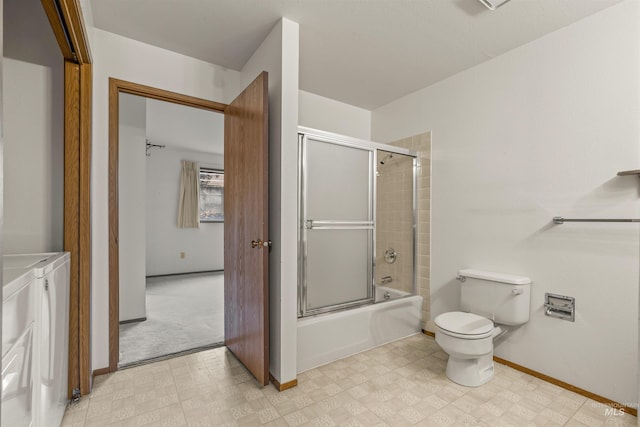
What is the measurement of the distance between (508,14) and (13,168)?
3027 mm

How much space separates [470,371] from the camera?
78.5 inches

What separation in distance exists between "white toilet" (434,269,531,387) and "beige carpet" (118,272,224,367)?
1.85m

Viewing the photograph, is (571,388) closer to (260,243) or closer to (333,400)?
(333,400)

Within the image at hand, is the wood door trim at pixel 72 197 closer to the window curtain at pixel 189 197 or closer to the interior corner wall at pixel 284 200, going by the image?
the interior corner wall at pixel 284 200

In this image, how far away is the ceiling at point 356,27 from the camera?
1.84 metres

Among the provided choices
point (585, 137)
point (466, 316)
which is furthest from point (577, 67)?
point (466, 316)

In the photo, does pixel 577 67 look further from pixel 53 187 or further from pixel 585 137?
pixel 53 187

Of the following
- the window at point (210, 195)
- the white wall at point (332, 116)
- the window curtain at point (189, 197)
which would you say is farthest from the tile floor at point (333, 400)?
the window at point (210, 195)

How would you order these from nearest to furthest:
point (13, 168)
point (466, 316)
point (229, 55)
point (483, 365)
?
point (13, 168)
point (483, 365)
point (466, 316)
point (229, 55)

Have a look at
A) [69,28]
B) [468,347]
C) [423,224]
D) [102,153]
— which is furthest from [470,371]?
[69,28]

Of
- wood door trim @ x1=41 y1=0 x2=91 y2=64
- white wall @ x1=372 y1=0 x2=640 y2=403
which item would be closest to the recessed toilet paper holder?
white wall @ x1=372 y1=0 x2=640 y2=403

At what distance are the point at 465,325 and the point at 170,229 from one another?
5194 mm

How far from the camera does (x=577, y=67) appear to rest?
1956 mm

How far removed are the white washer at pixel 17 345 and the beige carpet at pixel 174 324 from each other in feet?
4.50
